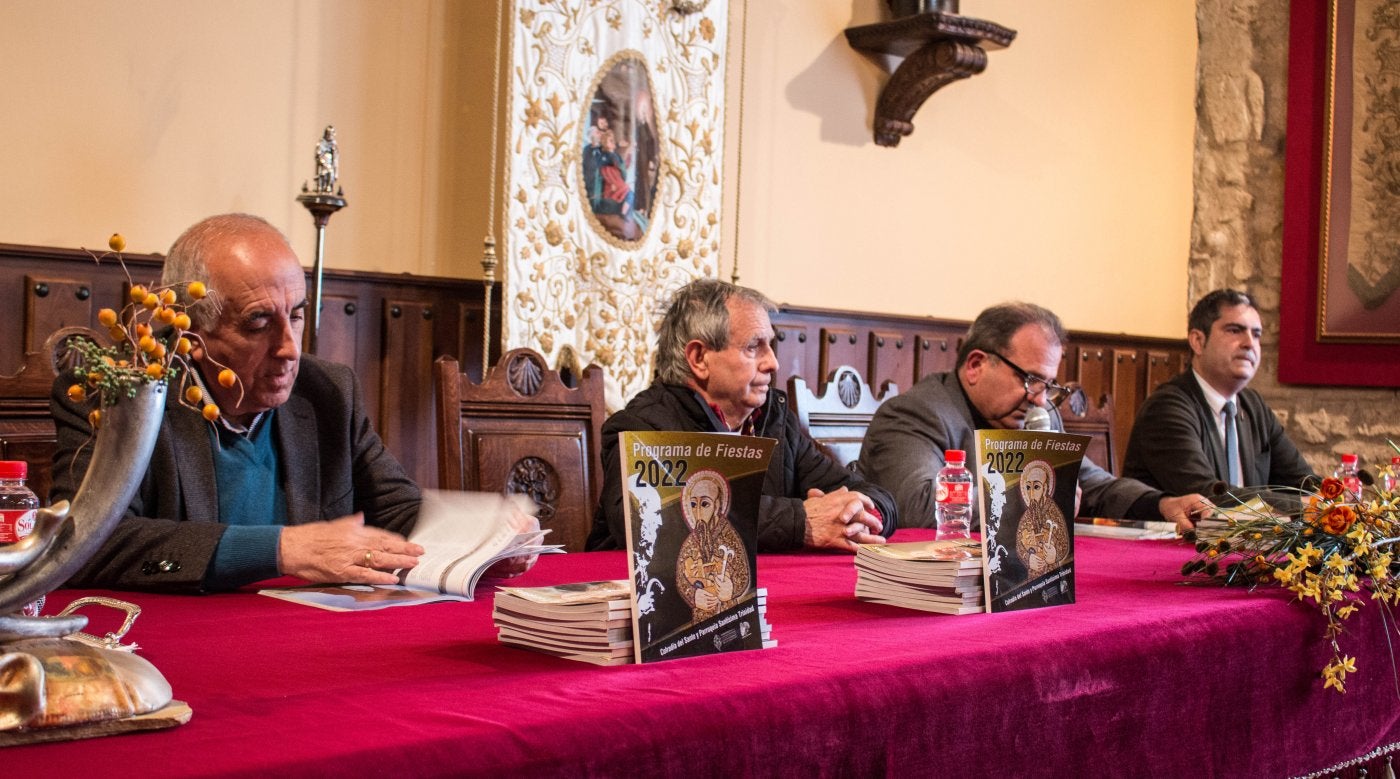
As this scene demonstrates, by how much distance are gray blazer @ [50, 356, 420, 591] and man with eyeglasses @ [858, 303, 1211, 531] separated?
131 cm

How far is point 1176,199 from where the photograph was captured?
22.4 ft

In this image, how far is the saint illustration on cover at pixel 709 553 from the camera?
4.53 feet

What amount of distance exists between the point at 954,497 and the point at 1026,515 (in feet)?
3.22

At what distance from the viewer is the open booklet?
1764 mm

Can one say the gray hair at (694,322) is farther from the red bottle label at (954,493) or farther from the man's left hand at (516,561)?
the man's left hand at (516,561)

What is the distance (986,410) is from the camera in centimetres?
353

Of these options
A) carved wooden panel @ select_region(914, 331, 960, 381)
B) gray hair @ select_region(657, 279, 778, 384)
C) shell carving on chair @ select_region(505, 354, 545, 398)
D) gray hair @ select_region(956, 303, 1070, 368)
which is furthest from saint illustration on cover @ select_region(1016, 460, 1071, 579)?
carved wooden panel @ select_region(914, 331, 960, 381)

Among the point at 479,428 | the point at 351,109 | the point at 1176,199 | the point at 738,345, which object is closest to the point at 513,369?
the point at 479,428

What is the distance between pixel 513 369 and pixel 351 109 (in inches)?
45.1

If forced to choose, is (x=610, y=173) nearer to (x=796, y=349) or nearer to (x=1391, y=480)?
(x=796, y=349)

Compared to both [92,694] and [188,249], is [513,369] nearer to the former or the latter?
[188,249]

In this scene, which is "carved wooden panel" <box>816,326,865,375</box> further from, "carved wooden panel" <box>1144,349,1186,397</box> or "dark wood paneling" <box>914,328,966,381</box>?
"carved wooden panel" <box>1144,349,1186,397</box>

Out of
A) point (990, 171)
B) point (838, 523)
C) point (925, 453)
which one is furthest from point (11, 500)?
point (990, 171)

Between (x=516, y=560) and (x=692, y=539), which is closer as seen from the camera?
(x=692, y=539)
